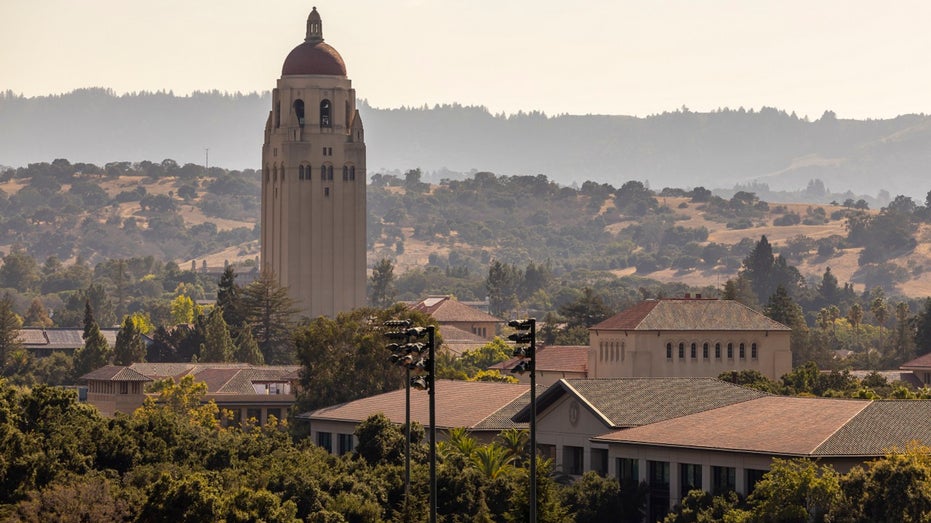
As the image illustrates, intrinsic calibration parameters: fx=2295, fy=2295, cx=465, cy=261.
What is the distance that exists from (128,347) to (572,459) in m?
89.6

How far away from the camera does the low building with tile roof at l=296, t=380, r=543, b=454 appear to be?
111438 mm

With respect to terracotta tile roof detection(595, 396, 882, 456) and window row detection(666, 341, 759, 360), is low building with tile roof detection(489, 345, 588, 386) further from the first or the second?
terracotta tile roof detection(595, 396, 882, 456)

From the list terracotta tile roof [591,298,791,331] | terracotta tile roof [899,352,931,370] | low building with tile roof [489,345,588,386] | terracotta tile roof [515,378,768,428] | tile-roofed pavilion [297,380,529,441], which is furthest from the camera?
terracotta tile roof [899,352,931,370]

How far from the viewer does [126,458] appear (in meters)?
96.2

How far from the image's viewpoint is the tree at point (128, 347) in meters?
189

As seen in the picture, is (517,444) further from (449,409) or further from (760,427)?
(449,409)

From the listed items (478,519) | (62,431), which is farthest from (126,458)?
(478,519)

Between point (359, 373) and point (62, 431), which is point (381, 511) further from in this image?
→ point (359, 373)

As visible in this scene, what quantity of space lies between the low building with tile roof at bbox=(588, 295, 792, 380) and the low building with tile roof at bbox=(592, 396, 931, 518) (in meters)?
45.7

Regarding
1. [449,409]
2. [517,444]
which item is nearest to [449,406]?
[449,409]

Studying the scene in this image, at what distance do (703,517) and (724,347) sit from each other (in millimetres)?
63699

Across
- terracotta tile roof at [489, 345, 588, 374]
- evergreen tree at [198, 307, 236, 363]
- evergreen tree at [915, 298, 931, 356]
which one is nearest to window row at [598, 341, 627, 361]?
terracotta tile roof at [489, 345, 588, 374]

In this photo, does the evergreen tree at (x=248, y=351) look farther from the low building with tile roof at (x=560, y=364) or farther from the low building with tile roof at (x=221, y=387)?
the low building with tile roof at (x=560, y=364)

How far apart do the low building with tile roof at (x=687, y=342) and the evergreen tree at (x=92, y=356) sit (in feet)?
158
